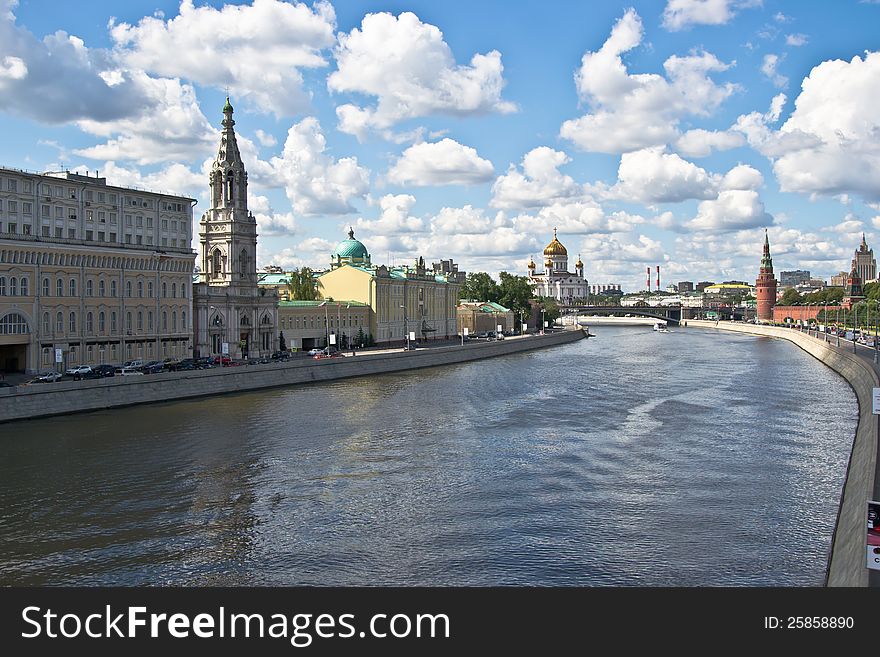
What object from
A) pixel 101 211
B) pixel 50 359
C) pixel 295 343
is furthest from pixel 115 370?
pixel 295 343

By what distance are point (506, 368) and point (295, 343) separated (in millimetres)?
18044

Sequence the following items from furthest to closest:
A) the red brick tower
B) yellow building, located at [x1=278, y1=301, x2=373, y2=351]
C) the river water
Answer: the red brick tower
yellow building, located at [x1=278, y1=301, x2=373, y2=351]
the river water

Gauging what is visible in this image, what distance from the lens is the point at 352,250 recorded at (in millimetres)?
102000

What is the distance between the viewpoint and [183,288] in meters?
60.2

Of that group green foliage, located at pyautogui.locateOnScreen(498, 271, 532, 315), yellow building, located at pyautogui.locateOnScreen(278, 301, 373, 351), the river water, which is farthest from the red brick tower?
the river water

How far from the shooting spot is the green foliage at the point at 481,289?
140 m

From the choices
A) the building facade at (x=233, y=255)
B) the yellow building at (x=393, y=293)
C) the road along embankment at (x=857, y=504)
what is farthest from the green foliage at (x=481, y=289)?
the road along embankment at (x=857, y=504)

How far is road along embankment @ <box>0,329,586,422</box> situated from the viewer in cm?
4019

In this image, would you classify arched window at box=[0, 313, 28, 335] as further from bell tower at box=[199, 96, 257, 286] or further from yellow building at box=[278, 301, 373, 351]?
yellow building at box=[278, 301, 373, 351]

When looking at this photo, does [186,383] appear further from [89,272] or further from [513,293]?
[513,293]

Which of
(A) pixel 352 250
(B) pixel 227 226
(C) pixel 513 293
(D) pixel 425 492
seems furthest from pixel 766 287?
Answer: (D) pixel 425 492

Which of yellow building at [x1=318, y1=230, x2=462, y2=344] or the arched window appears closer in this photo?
the arched window

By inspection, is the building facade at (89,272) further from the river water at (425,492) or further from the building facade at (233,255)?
the river water at (425,492)

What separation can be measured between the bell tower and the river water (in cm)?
1935
